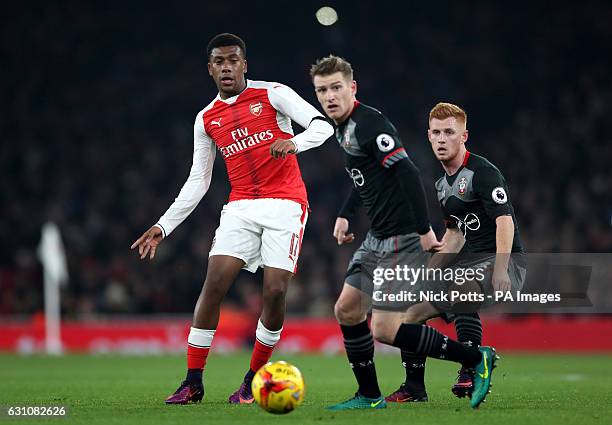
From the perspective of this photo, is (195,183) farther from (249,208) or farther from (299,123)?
(299,123)

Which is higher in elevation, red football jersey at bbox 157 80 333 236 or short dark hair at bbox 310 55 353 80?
short dark hair at bbox 310 55 353 80

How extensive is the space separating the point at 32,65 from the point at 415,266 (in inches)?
722

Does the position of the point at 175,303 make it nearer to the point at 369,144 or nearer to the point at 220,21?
the point at 220,21

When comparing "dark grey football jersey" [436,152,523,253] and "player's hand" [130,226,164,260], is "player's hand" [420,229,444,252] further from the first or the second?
"player's hand" [130,226,164,260]

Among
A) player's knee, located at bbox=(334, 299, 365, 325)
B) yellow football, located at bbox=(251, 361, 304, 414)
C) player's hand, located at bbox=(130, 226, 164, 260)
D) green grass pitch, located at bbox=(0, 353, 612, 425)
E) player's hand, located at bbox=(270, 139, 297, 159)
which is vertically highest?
player's hand, located at bbox=(270, 139, 297, 159)

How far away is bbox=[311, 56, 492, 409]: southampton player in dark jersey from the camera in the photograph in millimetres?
6066

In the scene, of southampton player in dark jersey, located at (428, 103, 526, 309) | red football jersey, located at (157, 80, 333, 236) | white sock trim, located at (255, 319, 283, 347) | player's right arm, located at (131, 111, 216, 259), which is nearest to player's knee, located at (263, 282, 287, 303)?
white sock trim, located at (255, 319, 283, 347)

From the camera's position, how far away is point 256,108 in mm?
7098

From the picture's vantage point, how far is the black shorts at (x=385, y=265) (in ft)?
20.0

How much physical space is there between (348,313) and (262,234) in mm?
1054

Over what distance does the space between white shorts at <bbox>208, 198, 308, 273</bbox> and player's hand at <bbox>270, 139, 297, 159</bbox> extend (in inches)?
30.2

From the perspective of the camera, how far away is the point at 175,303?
1873 cm

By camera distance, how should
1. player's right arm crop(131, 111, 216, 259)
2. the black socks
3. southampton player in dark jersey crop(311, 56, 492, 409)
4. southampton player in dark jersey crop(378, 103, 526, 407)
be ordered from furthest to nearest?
player's right arm crop(131, 111, 216, 259), southampton player in dark jersey crop(378, 103, 526, 407), the black socks, southampton player in dark jersey crop(311, 56, 492, 409)

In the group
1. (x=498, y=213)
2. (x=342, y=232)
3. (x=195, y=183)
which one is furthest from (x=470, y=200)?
(x=195, y=183)
